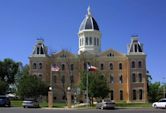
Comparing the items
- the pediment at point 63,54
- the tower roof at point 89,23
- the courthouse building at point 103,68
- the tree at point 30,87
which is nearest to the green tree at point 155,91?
the courthouse building at point 103,68

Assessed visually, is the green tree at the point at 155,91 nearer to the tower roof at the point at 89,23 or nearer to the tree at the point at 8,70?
the tower roof at the point at 89,23

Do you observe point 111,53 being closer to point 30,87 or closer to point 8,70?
point 30,87

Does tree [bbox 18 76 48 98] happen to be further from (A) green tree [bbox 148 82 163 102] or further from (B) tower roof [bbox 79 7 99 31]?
(A) green tree [bbox 148 82 163 102]

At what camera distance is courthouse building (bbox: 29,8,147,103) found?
103m

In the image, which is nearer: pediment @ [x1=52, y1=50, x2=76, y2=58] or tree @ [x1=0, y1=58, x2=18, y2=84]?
pediment @ [x1=52, y1=50, x2=76, y2=58]

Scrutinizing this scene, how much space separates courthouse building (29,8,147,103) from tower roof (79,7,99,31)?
6736mm

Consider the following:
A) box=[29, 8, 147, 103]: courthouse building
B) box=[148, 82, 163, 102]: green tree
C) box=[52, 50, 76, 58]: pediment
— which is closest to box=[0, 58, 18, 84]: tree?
box=[29, 8, 147, 103]: courthouse building

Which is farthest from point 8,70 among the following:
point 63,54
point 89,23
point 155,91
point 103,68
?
point 155,91

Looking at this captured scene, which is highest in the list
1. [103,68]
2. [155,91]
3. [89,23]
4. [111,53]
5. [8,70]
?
[89,23]

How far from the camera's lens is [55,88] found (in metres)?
107

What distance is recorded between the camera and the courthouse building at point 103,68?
10275cm

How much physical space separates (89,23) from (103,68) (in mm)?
14011

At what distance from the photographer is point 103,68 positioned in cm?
10581

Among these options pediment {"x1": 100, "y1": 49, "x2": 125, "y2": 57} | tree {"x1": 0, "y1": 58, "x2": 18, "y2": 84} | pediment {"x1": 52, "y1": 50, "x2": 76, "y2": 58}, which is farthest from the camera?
tree {"x1": 0, "y1": 58, "x2": 18, "y2": 84}
